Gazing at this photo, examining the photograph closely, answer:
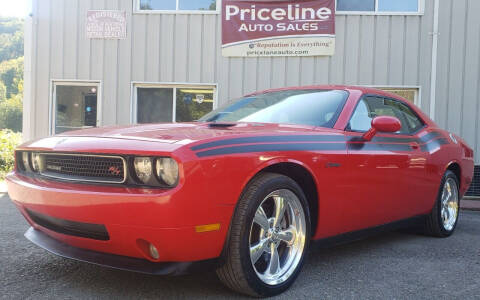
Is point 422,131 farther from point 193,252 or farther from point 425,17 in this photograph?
point 425,17

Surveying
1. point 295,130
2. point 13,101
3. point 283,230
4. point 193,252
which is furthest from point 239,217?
point 13,101

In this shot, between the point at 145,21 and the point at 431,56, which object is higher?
the point at 145,21

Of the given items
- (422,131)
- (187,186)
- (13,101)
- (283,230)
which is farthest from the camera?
(13,101)

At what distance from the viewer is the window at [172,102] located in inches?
368

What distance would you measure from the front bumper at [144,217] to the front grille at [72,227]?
21 mm

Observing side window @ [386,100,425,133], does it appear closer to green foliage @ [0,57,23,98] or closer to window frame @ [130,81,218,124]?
window frame @ [130,81,218,124]

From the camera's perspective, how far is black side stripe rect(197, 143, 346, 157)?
7.81ft

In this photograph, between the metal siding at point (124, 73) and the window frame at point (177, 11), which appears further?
the metal siding at point (124, 73)

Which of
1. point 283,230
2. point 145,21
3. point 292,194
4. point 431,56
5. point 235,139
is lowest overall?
point 283,230

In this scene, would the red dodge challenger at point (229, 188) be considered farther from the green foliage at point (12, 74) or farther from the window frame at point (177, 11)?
the green foliage at point (12, 74)

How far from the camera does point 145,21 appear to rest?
934 cm

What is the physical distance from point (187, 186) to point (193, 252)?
351mm

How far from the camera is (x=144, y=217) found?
7.21 feet

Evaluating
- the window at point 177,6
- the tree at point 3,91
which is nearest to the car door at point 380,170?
the window at point 177,6
